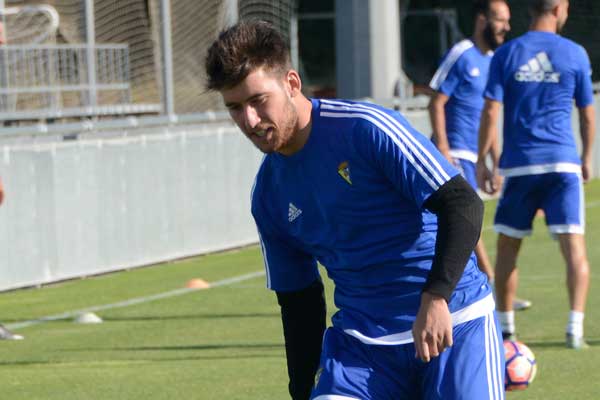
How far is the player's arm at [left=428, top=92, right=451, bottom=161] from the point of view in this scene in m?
9.88

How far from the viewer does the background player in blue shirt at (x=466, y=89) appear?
993 cm

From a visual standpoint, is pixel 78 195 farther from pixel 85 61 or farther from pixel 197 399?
pixel 197 399

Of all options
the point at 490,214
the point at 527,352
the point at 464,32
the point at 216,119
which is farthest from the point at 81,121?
the point at 464,32

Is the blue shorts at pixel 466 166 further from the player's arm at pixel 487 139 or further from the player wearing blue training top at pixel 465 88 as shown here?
the player's arm at pixel 487 139

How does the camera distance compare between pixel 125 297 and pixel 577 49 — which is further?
pixel 125 297

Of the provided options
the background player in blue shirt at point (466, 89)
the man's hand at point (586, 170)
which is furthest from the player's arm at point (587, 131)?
the background player in blue shirt at point (466, 89)

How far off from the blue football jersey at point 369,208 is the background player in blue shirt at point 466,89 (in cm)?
564

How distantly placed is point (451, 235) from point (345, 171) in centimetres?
39

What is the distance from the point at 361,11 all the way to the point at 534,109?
8.75 metres

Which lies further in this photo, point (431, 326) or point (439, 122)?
point (439, 122)

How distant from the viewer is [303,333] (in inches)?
180

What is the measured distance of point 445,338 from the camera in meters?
3.99

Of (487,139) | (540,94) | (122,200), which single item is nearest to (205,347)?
(487,139)

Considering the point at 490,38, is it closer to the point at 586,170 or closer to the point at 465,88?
the point at 465,88
